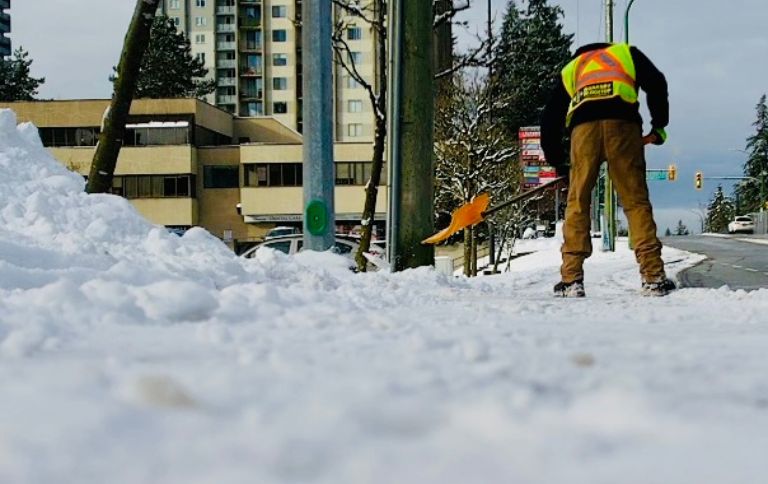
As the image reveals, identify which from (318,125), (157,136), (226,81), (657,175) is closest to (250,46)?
(226,81)

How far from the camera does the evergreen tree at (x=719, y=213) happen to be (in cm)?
11550

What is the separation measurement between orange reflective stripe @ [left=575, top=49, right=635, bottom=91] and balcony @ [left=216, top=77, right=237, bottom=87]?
8430 centimetres

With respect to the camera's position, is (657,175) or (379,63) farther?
(657,175)

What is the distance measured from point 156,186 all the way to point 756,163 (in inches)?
2782

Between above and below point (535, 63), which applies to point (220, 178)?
below

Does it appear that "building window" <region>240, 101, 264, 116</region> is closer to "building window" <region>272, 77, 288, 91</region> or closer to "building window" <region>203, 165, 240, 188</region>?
"building window" <region>272, 77, 288, 91</region>

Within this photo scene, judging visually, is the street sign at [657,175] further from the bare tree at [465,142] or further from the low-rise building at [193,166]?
the low-rise building at [193,166]

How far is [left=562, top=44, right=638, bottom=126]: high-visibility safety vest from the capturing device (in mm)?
5457

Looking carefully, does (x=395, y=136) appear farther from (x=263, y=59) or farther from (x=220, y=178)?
(x=263, y=59)

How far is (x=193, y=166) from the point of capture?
196 feet

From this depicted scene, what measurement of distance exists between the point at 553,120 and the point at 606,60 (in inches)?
22.5

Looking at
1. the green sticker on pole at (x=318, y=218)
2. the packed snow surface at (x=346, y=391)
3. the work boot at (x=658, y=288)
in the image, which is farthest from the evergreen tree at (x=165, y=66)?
the packed snow surface at (x=346, y=391)

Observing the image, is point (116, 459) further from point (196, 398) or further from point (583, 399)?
point (583, 399)

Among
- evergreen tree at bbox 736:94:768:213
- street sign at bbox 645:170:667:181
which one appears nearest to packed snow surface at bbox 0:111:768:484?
street sign at bbox 645:170:667:181
